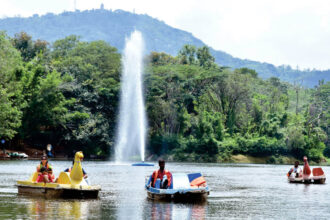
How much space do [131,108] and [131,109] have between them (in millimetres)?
169

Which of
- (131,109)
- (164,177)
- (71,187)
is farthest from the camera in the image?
(131,109)

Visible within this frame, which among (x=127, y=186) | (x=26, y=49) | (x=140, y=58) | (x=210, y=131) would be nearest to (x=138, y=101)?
(x=140, y=58)

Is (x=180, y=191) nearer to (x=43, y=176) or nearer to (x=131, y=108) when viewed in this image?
(x=43, y=176)

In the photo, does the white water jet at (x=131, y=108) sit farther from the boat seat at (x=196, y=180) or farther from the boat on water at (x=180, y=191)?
the boat on water at (x=180, y=191)

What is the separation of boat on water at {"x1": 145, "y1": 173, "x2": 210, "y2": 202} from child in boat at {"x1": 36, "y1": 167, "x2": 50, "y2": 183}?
507cm

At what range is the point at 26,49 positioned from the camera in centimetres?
12531

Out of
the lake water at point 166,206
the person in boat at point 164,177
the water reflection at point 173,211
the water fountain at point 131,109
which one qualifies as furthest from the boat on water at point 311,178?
the water fountain at point 131,109

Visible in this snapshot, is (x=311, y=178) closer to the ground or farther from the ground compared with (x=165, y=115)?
closer to the ground

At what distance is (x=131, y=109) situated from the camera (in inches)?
3634

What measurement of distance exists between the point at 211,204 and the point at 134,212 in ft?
16.7

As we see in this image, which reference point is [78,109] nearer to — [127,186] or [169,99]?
[169,99]

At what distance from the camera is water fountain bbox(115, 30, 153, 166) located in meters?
88.2

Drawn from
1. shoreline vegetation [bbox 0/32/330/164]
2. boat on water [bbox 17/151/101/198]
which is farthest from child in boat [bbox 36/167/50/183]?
shoreline vegetation [bbox 0/32/330/164]

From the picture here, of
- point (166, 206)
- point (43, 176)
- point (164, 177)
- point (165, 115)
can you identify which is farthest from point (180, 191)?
point (165, 115)
